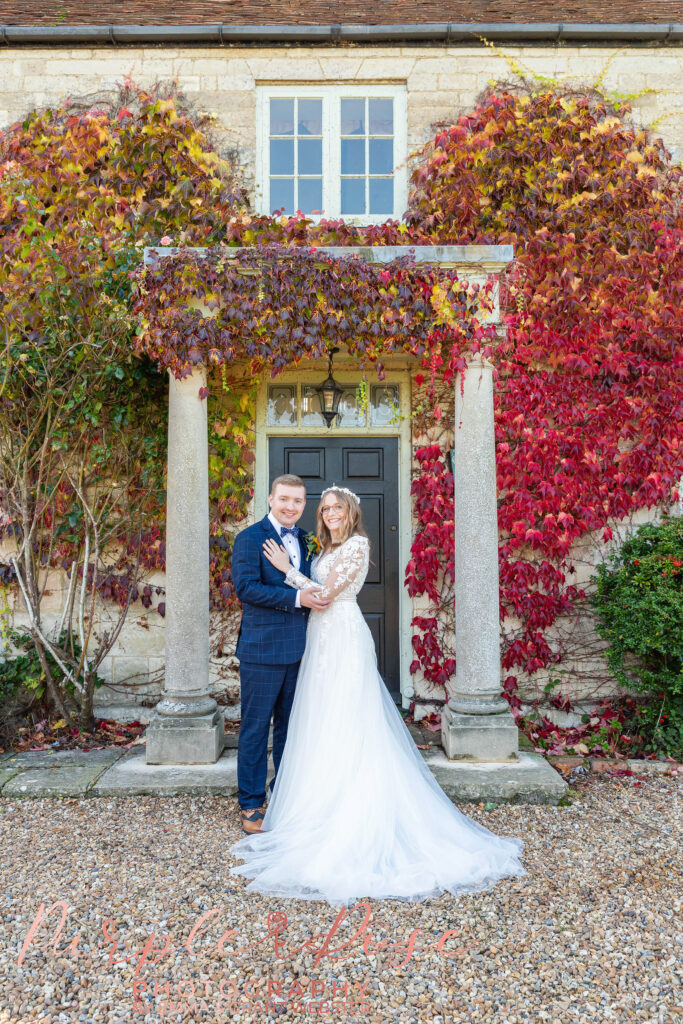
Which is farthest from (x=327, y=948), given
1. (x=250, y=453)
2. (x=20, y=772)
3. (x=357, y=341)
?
(x=250, y=453)

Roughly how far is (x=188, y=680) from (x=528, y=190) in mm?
4817

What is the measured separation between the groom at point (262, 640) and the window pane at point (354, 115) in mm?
4076

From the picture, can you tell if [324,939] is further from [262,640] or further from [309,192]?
[309,192]

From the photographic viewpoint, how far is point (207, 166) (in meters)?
6.04

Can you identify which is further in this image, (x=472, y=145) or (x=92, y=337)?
(x=472, y=145)

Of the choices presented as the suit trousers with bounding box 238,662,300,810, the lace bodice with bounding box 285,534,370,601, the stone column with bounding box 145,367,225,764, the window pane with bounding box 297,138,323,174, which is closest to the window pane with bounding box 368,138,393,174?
the window pane with bounding box 297,138,323,174

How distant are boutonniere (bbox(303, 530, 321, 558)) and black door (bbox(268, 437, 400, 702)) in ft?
6.16

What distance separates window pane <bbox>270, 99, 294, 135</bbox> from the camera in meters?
6.40

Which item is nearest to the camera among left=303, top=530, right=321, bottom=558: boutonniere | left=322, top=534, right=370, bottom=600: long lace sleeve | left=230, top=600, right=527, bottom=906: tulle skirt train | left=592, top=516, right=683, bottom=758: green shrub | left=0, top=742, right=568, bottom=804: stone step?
left=230, top=600, right=527, bottom=906: tulle skirt train

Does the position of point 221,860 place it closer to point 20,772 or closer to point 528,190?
point 20,772

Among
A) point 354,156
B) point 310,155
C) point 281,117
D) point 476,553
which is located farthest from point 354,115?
point 476,553

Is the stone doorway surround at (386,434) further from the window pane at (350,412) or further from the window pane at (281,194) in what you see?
the window pane at (281,194)

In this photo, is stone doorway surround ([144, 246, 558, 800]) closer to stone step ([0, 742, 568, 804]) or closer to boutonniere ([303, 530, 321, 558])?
stone step ([0, 742, 568, 804])

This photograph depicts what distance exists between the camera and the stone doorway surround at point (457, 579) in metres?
4.80
